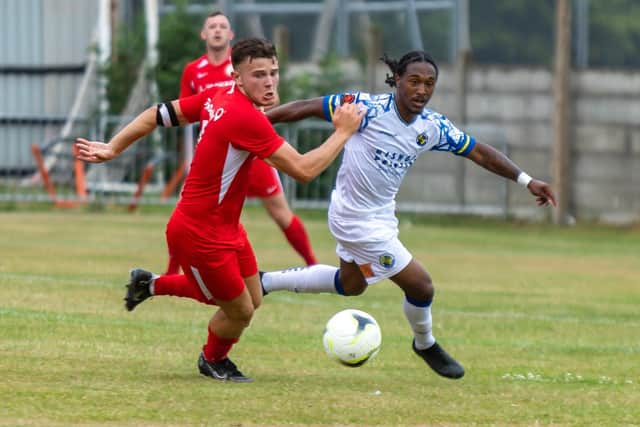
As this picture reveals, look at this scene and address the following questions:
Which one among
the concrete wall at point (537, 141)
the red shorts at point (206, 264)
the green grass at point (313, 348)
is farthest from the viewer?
the concrete wall at point (537, 141)

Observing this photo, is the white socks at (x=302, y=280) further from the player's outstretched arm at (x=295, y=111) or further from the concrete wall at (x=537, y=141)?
the concrete wall at (x=537, y=141)

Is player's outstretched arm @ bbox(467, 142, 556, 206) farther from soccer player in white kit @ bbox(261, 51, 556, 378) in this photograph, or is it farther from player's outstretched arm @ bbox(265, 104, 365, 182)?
player's outstretched arm @ bbox(265, 104, 365, 182)

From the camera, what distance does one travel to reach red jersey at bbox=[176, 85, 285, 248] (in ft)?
24.9

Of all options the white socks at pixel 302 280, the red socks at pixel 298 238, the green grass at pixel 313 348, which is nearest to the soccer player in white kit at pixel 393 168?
the white socks at pixel 302 280

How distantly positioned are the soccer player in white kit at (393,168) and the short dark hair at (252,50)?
70 cm

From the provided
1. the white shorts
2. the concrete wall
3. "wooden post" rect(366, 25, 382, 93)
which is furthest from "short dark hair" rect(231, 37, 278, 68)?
"wooden post" rect(366, 25, 382, 93)

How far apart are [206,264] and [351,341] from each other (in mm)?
946

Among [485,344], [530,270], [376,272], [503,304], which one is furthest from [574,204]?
[376,272]

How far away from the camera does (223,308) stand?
799cm

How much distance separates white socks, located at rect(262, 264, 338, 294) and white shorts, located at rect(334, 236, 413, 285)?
0.41m

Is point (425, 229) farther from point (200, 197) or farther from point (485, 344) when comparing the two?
point (200, 197)

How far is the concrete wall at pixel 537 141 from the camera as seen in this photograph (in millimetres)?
20531

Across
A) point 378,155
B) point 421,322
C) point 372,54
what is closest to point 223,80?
point 378,155

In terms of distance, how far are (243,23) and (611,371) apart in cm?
1940
